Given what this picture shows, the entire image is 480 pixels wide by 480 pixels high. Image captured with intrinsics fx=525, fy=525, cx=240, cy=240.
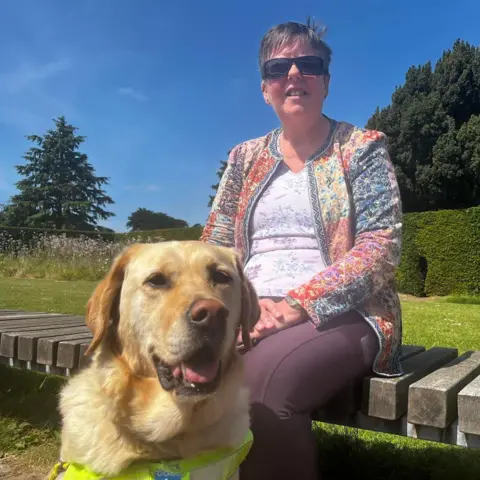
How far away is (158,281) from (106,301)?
24 centimetres

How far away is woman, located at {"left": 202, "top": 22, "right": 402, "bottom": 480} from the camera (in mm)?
2072

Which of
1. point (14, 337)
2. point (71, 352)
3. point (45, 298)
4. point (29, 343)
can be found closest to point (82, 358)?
point (71, 352)

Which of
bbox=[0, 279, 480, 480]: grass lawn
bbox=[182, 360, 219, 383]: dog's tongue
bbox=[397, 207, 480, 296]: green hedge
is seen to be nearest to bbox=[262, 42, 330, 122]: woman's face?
bbox=[182, 360, 219, 383]: dog's tongue

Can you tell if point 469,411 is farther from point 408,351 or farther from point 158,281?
point 158,281

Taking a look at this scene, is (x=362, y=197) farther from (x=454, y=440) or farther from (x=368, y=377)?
(x=454, y=440)

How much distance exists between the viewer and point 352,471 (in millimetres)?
3152

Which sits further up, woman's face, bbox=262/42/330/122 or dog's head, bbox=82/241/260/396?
woman's face, bbox=262/42/330/122

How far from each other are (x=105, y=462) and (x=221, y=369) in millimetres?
521

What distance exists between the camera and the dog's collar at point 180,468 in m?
1.85

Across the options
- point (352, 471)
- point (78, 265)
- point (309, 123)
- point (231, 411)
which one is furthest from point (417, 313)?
point (78, 265)

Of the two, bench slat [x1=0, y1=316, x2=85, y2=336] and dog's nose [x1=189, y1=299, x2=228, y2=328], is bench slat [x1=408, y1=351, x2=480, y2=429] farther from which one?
bench slat [x1=0, y1=316, x2=85, y2=336]

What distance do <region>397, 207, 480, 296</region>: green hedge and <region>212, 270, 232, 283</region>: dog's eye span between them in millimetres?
15181

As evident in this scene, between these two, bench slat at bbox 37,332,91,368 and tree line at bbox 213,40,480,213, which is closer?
bench slat at bbox 37,332,91,368

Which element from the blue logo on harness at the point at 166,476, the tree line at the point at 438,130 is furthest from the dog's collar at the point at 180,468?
the tree line at the point at 438,130
